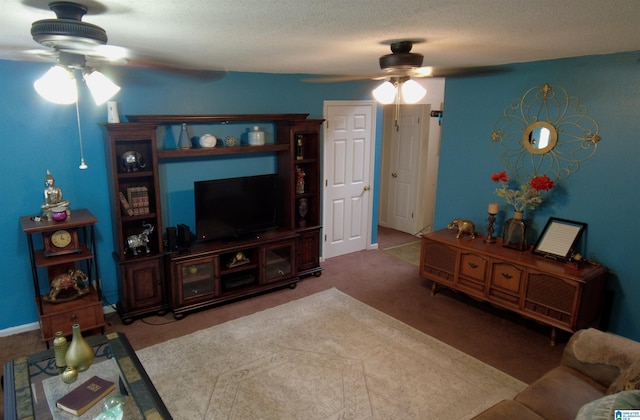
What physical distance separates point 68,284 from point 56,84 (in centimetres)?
219

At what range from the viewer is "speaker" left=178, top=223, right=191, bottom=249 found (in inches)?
150

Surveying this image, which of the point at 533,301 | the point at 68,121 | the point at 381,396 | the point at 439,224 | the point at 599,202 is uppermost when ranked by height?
the point at 68,121

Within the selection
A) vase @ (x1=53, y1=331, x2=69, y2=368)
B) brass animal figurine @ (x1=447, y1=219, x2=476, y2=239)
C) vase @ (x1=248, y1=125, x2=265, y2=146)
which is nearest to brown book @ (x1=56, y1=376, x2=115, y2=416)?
vase @ (x1=53, y1=331, x2=69, y2=368)

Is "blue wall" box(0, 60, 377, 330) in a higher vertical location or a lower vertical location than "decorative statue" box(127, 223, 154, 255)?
higher

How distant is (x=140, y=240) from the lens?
148 inches

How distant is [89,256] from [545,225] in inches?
156

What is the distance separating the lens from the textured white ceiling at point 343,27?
163 centimetres

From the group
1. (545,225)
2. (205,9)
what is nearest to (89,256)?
(205,9)

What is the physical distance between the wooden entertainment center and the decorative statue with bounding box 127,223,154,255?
3 centimetres

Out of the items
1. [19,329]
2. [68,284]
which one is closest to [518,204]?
[68,284]

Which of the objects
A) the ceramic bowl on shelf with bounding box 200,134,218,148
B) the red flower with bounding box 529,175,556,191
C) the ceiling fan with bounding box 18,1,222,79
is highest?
the ceiling fan with bounding box 18,1,222,79

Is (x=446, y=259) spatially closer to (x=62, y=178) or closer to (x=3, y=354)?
(x=62, y=178)

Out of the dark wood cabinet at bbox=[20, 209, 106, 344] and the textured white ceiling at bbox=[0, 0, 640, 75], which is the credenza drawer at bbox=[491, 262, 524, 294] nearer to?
the textured white ceiling at bbox=[0, 0, 640, 75]

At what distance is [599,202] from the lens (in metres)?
3.46
